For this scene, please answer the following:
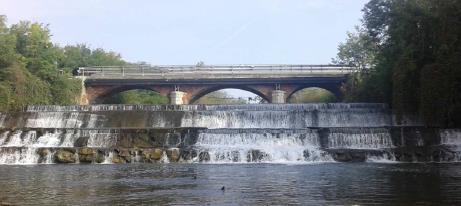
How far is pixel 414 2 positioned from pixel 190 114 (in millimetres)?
16673

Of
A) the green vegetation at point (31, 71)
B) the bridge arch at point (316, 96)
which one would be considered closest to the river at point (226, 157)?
the green vegetation at point (31, 71)

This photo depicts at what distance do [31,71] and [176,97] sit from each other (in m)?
13.7

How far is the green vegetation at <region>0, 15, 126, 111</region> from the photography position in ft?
155

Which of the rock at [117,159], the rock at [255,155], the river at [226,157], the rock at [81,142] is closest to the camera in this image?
the river at [226,157]

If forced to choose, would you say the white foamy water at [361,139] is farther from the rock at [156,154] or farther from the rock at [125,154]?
the rock at [125,154]

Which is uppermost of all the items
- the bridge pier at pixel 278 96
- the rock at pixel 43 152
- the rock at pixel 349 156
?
the bridge pier at pixel 278 96

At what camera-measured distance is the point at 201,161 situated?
29.3 meters

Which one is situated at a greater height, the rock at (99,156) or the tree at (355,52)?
the tree at (355,52)

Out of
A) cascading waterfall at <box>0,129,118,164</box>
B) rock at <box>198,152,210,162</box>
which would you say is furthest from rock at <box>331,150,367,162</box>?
cascading waterfall at <box>0,129,118,164</box>

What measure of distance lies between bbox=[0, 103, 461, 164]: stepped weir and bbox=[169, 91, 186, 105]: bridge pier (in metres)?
16.2

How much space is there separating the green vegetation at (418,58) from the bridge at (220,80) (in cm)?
1039

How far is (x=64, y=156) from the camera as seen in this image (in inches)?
1181

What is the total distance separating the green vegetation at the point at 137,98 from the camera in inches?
2891

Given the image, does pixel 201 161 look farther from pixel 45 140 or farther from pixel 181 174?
pixel 45 140
